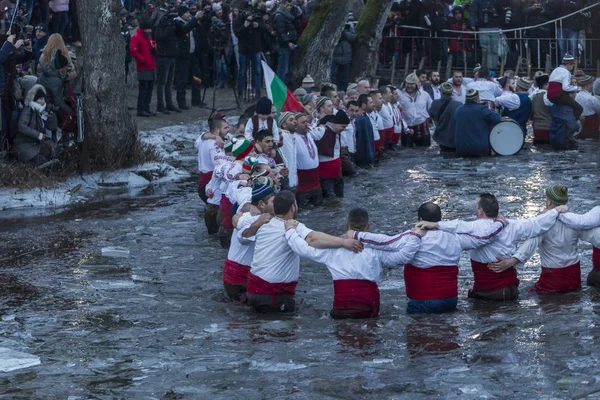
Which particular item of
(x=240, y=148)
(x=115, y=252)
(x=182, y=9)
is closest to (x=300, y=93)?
(x=182, y=9)

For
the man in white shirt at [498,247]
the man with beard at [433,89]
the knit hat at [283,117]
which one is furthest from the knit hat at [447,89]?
the man in white shirt at [498,247]

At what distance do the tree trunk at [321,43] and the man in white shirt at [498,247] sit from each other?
1620 centimetres

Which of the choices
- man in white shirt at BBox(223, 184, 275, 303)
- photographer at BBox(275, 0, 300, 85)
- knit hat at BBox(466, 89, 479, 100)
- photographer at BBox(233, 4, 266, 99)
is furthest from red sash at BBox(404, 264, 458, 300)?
photographer at BBox(275, 0, 300, 85)

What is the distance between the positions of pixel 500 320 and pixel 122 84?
10.3 m

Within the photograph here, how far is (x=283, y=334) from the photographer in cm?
944

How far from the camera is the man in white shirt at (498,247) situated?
10086mm

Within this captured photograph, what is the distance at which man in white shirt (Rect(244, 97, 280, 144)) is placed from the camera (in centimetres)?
1481

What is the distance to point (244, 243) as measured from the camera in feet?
34.6

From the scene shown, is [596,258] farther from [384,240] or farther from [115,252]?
[115,252]

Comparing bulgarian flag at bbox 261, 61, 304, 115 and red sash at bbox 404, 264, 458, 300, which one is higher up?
bulgarian flag at bbox 261, 61, 304, 115

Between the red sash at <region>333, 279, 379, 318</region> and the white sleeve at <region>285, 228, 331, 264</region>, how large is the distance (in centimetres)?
27

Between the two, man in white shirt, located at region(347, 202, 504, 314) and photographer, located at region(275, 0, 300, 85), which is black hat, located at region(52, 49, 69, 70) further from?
photographer, located at region(275, 0, 300, 85)

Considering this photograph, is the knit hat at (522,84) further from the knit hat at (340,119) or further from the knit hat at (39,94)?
the knit hat at (39,94)

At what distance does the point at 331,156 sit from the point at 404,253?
7.28m
